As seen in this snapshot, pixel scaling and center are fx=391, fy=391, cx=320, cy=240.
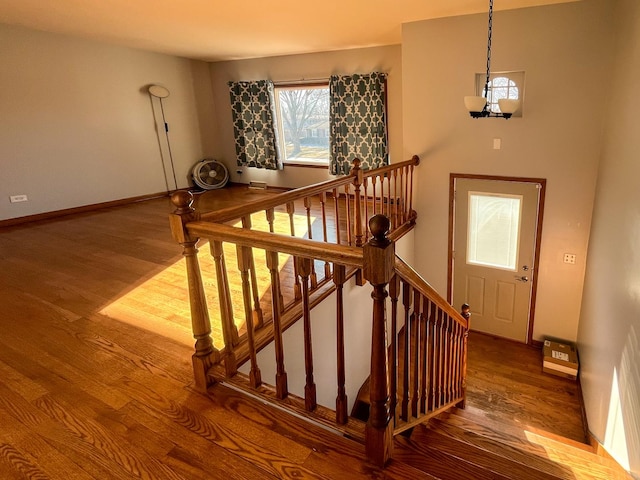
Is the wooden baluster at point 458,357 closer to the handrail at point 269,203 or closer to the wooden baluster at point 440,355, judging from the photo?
the wooden baluster at point 440,355

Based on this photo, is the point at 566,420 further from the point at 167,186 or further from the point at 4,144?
the point at 4,144

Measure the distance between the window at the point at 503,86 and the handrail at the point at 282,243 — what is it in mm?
3726

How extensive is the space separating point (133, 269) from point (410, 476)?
310 centimetres

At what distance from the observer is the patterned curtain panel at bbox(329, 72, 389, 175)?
583 centimetres

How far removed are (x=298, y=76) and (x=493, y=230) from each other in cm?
402

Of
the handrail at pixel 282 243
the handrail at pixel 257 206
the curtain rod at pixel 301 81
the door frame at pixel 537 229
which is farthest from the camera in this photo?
the curtain rod at pixel 301 81

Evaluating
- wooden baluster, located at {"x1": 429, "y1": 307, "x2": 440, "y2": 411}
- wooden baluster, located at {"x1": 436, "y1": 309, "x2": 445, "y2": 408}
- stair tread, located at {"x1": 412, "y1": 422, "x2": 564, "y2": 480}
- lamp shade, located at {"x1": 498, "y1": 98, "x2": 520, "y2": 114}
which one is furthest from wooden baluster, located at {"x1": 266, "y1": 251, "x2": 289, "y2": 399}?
lamp shade, located at {"x1": 498, "y1": 98, "x2": 520, "y2": 114}

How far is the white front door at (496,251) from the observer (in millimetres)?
4449

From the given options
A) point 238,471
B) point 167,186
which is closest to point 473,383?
point 238,471

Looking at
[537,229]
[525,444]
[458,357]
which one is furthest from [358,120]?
[525,444]

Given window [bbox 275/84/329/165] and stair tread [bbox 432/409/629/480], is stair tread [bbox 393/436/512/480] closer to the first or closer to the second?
stair tread [bbox 432/409/629/480]

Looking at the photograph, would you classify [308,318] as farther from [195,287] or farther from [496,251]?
[496,251]

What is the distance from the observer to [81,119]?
5738 mm

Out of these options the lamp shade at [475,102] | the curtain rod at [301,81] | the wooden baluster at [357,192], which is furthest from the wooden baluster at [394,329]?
the curtain rod at [301,81]
